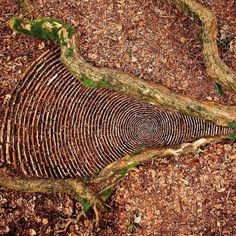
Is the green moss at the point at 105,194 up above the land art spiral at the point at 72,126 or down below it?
below

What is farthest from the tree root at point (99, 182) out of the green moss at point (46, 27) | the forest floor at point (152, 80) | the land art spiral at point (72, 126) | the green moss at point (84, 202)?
the green moss at point (46, 27)

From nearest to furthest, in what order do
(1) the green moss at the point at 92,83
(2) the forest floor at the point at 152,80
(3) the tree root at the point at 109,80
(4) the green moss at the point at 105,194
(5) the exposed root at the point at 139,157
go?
1. (2) the forest floor at the point at 152,80
2. (4) the green moss at the point at 105,194
3. (5) the exposed root at the point at 139,157
4. (3) the tree root at the point at 109,80
5. (1) the green moss at the point at 92,83

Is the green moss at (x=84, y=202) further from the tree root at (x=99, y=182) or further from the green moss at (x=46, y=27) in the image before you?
the green moss at (x=46, y=27)

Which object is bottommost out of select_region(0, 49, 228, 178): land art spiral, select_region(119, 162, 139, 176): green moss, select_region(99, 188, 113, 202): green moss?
select_region(99, 188, 113, 202): green moss

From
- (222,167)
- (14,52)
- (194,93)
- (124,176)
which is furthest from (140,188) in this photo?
(14,52)

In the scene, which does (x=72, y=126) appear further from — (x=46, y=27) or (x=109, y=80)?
(x=46, y=27)

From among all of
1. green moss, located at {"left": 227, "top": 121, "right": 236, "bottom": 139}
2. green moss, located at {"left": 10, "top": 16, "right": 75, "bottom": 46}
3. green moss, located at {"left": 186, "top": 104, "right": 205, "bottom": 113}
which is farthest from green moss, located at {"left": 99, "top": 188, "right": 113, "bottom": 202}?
green moss, located at {"left": 10, "top": 16, "right": 75, "bottom": 46}

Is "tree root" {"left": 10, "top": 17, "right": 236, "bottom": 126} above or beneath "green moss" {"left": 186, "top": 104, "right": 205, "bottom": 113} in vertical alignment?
above

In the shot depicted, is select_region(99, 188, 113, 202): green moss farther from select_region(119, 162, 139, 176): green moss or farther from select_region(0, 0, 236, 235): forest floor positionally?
select_region(119, 162, 139, 176): green moss
